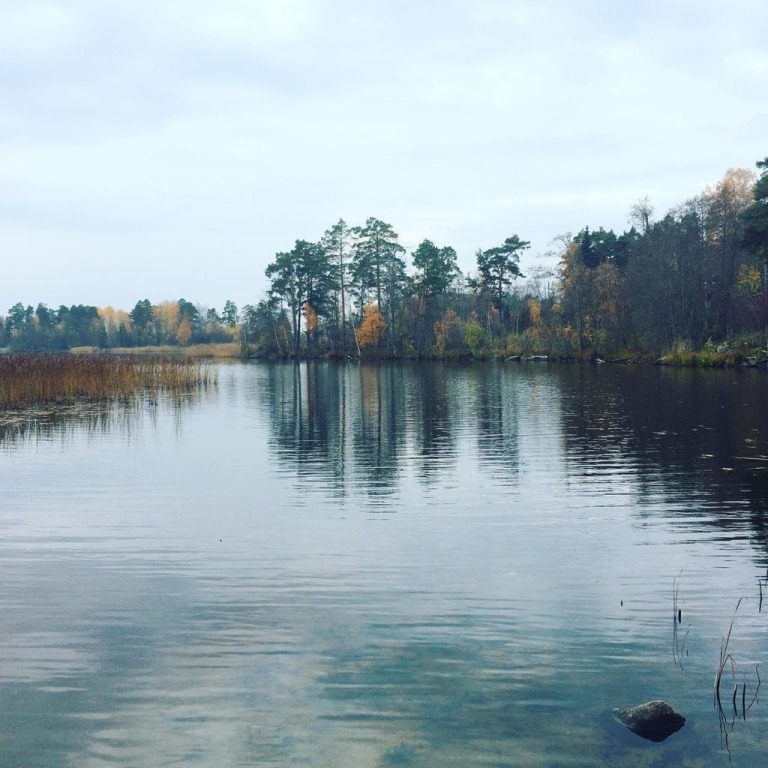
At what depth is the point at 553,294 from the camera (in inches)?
3804

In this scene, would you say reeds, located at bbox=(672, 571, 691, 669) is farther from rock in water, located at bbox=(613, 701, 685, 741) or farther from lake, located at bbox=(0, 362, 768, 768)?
rock in water, located at bbox=(613, 701, 685, 741)

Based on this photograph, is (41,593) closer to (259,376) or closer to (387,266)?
(259,376)

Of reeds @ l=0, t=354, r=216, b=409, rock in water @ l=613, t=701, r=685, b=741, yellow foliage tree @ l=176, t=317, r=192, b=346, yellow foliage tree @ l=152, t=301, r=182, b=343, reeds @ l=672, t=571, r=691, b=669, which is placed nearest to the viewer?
rock in water @ l=613, t=701, r=685, b=741

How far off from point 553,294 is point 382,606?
301ft

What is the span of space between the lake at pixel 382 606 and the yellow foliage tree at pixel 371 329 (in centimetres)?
7160

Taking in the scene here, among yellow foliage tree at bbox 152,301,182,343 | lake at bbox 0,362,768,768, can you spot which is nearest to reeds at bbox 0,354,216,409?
lake at bbox 0,362,768,768

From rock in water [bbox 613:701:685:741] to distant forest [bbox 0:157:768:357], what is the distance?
53654 millimetres

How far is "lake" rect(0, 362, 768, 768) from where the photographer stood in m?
5.87

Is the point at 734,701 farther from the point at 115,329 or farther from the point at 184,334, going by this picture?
the point at 115,329

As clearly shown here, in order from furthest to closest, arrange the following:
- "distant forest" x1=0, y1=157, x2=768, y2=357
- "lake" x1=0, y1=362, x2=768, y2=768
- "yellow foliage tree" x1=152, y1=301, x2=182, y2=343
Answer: "yellow foliage tree" x1=152, y1=301, x2=182, y2=343
"distant forest" x1=0, y1=157, x2=768, y2=357
"lake" x1=0, y1=362, x2=768, y2=768

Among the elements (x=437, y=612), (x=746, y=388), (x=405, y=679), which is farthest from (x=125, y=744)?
(x=746, y=388)

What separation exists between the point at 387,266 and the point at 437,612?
86928 millimetres

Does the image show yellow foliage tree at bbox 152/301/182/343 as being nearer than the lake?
No

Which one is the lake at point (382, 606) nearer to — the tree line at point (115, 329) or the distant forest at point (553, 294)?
the distant forest at point (553, 294)
